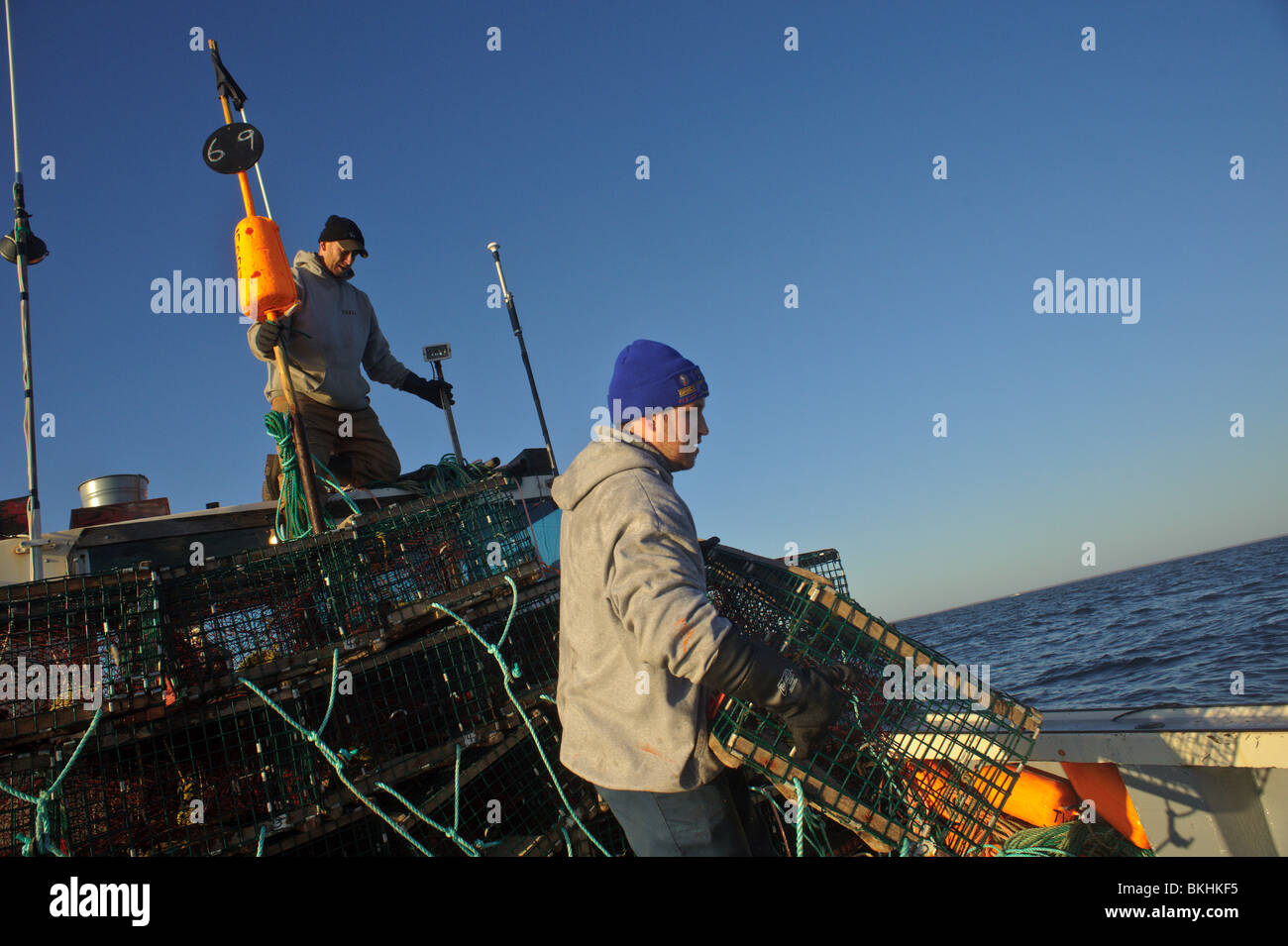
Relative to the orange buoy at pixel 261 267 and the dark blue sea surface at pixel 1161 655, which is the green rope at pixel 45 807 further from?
the dark blue sea surface at pixel 1161 655

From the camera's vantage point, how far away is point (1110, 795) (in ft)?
12.1

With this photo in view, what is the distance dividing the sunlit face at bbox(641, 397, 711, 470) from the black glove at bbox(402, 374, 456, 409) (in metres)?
3.92

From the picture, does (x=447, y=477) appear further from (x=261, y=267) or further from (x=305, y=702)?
(x=305, y=702)

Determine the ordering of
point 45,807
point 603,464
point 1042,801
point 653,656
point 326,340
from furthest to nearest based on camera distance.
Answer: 1. point 326,340
2. point 1042,801
3. point 45,807
4. point 603,464
5. point 653,656

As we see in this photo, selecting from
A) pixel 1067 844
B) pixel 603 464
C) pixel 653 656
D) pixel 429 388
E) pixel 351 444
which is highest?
pixel 429 388

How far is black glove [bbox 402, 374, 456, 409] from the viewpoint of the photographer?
231 inches

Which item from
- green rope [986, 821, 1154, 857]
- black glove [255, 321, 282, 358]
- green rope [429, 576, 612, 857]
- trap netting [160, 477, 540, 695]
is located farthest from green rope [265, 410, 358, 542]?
green rope [986, 821, 1154, 857]

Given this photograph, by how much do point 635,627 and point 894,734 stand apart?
129 cm

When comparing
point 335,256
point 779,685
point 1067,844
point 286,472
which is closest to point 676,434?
point 779,685

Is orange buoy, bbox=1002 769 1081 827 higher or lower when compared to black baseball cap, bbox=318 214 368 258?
lower

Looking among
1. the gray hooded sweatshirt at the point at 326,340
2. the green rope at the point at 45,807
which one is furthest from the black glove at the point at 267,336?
the green rope at the point at 45,807

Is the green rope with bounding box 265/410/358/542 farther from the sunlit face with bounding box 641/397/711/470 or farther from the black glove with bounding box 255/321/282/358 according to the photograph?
the sunlit face with bounding box 641/397/711/470
